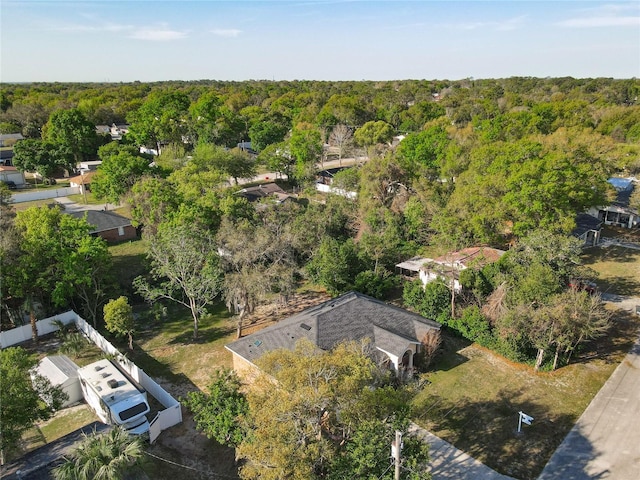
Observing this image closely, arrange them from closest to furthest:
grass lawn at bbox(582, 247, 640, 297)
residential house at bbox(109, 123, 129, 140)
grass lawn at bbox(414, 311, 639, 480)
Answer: grass lawn at bbox(414, 311, 639, 480), grass lawn at bbox(582, 247, 640, 297), residential house at bbox(109, 123, 129, 140)

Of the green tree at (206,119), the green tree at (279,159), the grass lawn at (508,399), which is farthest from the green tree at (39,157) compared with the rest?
the grass lawn at (508,399)

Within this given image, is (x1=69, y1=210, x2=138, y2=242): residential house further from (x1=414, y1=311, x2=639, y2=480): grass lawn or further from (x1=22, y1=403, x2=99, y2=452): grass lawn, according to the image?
(x1=414, y1=311, x2=639, y2=480): grass lawn

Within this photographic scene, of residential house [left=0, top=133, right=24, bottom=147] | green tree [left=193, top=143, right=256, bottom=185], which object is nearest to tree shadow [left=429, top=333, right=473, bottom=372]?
green tree [left=193, top=143, right=256, bottom=185]

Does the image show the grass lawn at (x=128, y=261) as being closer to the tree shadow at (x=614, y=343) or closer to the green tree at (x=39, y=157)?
the green tree at (x=39, y=157)

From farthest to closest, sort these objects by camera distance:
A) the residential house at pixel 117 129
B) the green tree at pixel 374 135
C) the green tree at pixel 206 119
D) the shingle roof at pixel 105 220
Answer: the residential house at pixel 117 129, the green tree at pixel 374 135, the green tree at pixel 206 119, the shingle roof at pixel 105 220

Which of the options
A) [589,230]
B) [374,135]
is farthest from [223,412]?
[374,135]

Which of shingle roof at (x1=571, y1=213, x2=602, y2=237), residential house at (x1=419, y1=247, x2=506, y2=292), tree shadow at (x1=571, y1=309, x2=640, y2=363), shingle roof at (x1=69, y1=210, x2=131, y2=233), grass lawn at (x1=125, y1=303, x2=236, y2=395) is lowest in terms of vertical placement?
grass lawn at (x1=125, y1=303, x2=236, y2=395)

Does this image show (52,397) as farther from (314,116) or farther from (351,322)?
(314,116)
